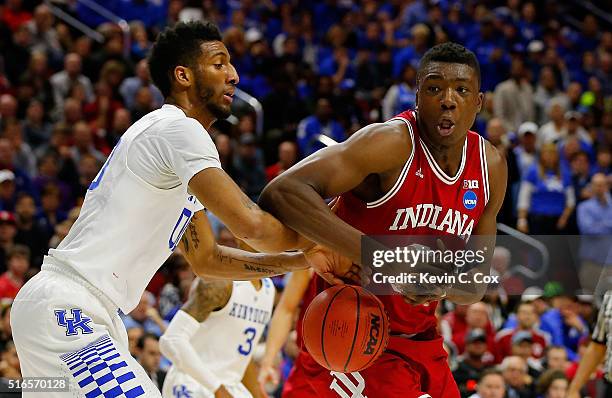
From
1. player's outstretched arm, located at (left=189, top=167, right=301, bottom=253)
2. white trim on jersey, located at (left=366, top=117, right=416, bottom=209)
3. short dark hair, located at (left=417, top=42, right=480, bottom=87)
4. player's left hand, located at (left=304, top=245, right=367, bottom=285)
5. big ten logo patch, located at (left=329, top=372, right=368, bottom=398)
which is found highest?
short dark hair, located at (left=417, top=42, right=480, bottom=87)

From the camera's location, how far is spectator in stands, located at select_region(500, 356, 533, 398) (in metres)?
8.82

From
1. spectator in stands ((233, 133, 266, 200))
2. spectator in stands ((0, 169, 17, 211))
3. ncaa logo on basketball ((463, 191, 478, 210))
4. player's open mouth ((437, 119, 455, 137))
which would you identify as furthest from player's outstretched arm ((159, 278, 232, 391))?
spectator in stands ((233, 133, 266, 200))

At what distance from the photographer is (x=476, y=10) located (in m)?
17.0

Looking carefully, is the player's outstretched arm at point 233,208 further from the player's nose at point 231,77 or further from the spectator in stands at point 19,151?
the spectator in stands at point 19,151

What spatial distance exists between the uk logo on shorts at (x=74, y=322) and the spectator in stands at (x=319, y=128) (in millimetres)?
8963

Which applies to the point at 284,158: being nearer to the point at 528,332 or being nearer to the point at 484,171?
the point at 528,332

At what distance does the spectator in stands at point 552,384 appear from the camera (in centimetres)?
856

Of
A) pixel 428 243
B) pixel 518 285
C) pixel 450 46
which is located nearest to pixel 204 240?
pixel 428 243

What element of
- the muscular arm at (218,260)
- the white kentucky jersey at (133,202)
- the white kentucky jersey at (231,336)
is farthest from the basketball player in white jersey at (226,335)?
the white kentucky jersey at (133,202)

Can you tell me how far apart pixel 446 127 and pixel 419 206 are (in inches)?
15.2

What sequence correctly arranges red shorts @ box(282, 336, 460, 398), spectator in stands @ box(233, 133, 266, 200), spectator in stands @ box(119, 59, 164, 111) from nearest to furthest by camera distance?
red shorts @ box(282, 336, 460, 398) < spectator in stands @ box(233, 133, 266, 200) < spectator in stands @ box(119, 59, 164, 111)

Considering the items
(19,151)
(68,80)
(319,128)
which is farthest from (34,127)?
(319,128)

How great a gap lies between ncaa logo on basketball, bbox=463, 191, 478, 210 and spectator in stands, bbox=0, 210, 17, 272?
592 centimetres

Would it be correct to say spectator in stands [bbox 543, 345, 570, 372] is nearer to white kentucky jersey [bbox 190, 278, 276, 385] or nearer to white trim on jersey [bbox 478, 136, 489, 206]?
white kentucky jersey [bbox 190, 278, 276, 385]
